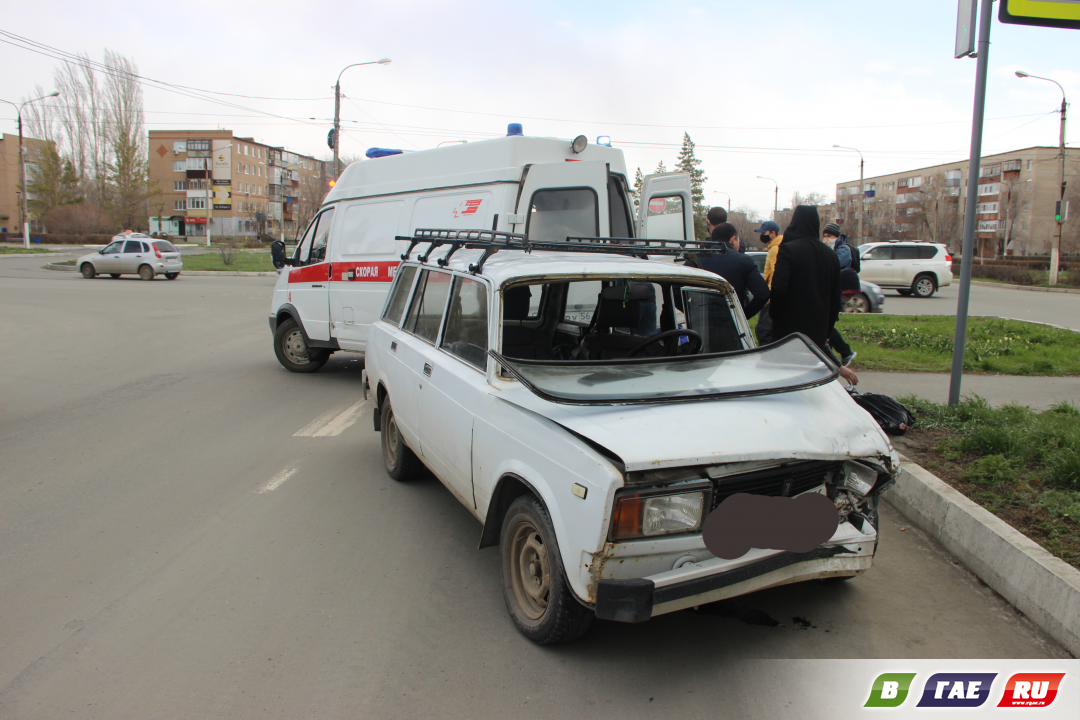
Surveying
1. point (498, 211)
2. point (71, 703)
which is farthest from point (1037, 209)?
point (71, 703)

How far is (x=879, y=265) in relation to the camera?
82.0ft

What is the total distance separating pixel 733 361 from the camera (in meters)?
3.80

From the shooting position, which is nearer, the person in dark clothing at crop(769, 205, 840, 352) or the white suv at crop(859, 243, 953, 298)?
the person in dark clothing at crop(769, 205, 840, 352)

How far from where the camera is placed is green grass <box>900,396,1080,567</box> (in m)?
3.81

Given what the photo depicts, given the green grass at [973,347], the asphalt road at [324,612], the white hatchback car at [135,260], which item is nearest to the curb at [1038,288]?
the green grass at [973,347]

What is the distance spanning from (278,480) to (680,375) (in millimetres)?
3303

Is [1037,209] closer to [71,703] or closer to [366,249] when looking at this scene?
[366,249]

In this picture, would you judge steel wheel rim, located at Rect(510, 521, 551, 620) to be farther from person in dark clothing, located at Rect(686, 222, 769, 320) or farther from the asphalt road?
person in dark clothing, located at Rect(686, 222, 769, 320)

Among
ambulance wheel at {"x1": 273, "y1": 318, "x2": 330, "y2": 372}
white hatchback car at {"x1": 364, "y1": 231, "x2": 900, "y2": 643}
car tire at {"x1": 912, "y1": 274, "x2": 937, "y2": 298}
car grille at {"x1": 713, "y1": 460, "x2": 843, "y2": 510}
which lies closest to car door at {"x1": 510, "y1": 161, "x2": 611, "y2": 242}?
white hatchback car at {"x1": 364, "y1": 231, "x2": 900, "y2": 643}

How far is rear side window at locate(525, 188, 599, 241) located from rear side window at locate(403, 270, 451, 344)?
9.26ft

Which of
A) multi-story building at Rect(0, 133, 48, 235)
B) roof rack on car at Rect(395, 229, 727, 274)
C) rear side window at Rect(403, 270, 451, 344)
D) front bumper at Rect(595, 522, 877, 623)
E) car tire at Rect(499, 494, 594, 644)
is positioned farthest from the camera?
multi-story building at Rect(0, 133, 48, 235)

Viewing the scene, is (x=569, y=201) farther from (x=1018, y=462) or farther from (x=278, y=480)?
(x=1018, y=462)

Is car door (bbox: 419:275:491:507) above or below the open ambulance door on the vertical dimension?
below

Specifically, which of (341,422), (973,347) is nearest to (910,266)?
(973,347)
